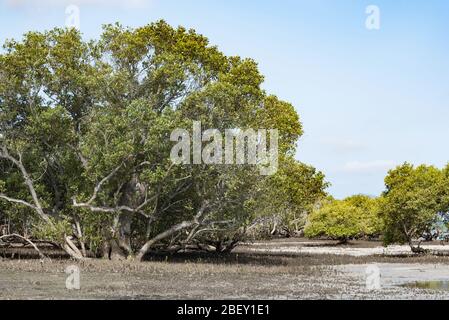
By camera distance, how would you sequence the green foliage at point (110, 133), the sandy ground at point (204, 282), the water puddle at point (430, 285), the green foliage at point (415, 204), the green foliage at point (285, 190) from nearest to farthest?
the sandy ground at point (204, 282), the water puddle at point (430, 285), the green foliage at point (110, 133), the green foliage at point (285, 190), the green foliage at point (415, 204)

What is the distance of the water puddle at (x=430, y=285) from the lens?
26.2 meters

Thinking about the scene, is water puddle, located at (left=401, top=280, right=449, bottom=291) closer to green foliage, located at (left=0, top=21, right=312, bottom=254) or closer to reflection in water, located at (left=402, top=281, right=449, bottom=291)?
reflection in water, located at (left=402, top=281, right=449, bottom=291)

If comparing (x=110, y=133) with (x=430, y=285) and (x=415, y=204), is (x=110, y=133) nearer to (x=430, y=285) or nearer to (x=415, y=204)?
(x=430, y=285)

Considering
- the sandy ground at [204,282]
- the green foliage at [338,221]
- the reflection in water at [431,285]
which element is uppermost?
the green foliage at [338,221]

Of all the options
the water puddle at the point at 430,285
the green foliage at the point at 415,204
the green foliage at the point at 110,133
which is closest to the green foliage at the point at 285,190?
the green foliage at the point at 110,133

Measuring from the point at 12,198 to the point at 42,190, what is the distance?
6.50 feet

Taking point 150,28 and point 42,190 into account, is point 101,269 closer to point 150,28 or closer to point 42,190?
point 42,190

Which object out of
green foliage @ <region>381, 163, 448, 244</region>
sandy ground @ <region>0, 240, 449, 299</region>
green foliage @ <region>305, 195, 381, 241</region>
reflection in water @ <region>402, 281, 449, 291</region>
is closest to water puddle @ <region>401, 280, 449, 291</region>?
reflection in water @ <region>402, 281, 449, 291</region>

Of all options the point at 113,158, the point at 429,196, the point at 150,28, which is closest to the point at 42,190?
the point at 113,158

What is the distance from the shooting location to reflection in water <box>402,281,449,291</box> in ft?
86.3

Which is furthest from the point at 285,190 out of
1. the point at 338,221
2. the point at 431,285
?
the point at 338,221

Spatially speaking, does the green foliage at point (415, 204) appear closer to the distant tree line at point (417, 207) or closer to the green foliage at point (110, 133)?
the distant tree line at point (417, 207)

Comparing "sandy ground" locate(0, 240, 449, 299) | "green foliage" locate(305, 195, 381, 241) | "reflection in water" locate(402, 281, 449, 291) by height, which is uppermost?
"green foliage" locate(305, 195, 381, 241)

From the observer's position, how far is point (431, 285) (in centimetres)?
2733
